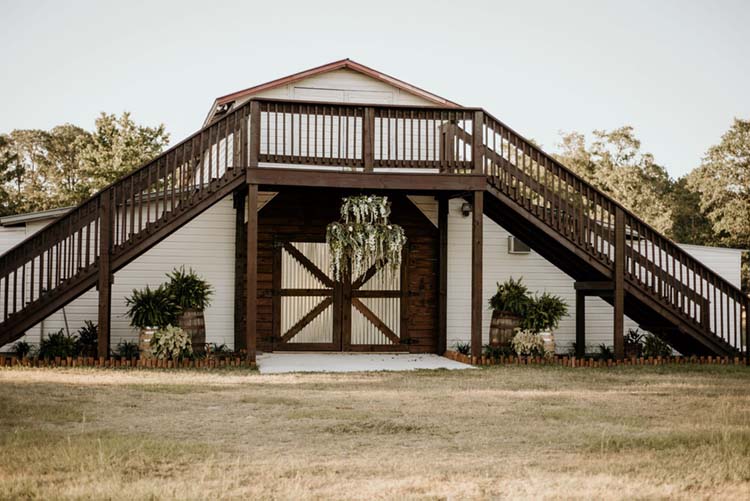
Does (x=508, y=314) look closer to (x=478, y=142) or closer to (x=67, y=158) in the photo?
(x=478, y=142)

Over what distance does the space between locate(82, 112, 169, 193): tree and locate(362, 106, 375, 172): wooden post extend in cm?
2956

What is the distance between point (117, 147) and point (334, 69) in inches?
1058

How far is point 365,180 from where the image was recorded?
554 inches

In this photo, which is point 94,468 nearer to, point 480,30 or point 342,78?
point 342,78

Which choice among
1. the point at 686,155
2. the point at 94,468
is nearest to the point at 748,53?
the point at 686,155

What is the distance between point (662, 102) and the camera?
1678 inches

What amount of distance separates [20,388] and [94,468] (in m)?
4.86

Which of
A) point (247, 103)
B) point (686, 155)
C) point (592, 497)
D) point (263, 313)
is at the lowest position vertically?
point (592, 497)

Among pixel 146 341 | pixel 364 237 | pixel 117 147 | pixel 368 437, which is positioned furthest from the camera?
pixel 117 147

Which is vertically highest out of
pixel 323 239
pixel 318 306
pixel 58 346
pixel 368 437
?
pixel 323 239

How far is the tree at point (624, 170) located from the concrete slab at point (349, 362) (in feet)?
96.8

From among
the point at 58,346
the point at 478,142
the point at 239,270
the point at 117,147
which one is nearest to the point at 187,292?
the point at 239,270

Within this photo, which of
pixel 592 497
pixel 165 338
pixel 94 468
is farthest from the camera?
pixel 165 338

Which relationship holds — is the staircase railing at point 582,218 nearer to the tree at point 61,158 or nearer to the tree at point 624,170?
the tree at point 624,170
